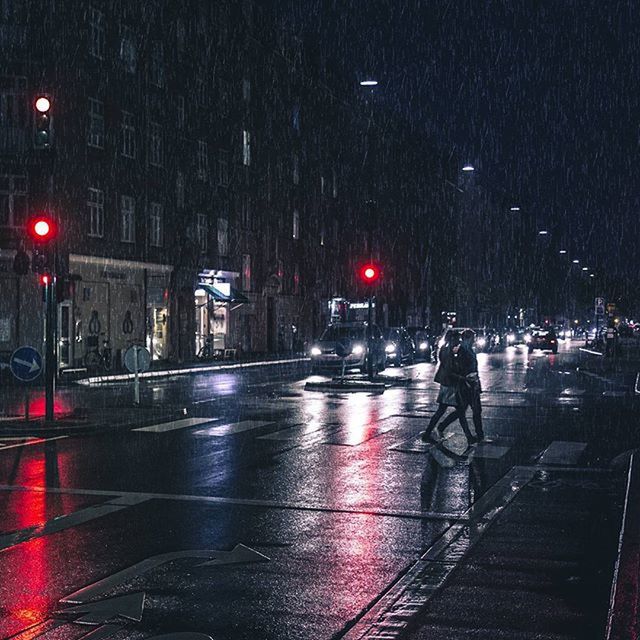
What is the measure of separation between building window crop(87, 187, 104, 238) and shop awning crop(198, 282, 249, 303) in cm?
918

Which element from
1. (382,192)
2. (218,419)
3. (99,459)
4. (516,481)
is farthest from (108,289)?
(382,192)

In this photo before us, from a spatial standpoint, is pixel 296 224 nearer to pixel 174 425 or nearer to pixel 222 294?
pixel 222 294

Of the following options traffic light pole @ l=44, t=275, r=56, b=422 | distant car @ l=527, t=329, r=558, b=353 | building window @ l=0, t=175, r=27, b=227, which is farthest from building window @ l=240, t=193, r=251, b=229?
traffic light pole @ l=44, t=275, r=56, b=422

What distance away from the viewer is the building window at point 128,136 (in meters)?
43.6

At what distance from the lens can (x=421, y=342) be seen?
51812mm

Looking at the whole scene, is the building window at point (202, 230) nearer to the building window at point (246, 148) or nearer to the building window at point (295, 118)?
the building window at point (246, 148)

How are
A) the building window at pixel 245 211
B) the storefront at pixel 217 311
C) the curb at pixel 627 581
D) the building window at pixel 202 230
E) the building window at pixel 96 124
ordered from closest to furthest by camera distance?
the curb at pixel 627 581 → the building window at pixel 96 124 → the building window at pixel 202 230 → the storefront at pixel 217 311 → the building window at pixel 245 211

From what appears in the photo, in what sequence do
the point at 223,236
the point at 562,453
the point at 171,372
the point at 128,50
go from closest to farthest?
the point at 562,453, the point at 171,372, the point at 128,50, the point at 223,236

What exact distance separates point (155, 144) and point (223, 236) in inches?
328

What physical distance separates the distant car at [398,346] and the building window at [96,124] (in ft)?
43.4

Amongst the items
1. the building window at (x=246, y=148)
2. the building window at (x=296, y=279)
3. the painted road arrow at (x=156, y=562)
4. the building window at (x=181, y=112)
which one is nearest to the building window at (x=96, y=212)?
the building window at (x=181, y=112)

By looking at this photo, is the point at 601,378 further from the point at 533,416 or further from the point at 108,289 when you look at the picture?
the point at 108,289

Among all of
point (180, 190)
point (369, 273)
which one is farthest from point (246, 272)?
point (369, 273)

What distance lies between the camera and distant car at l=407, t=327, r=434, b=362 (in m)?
51.4
